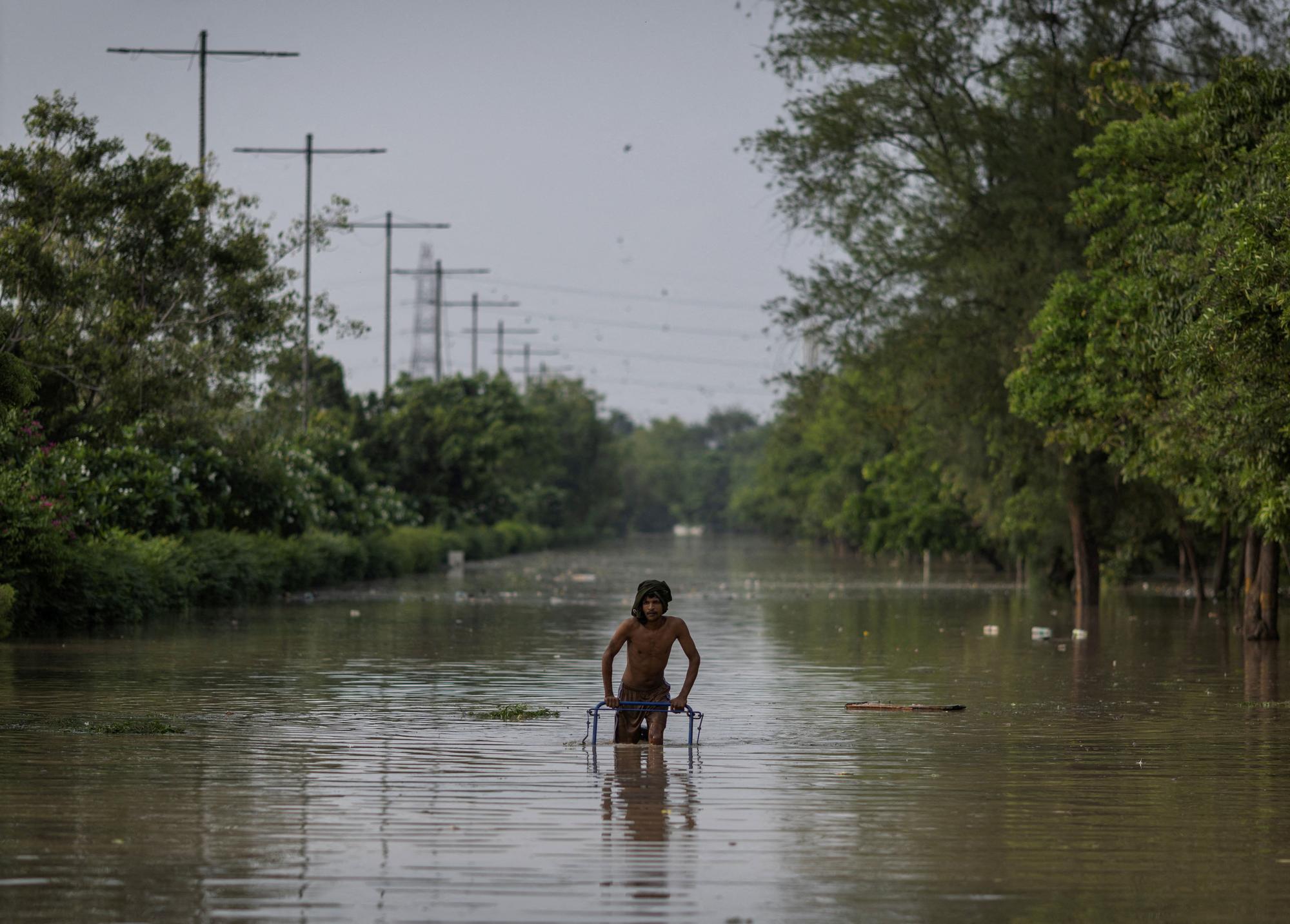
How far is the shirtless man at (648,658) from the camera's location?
13141mm

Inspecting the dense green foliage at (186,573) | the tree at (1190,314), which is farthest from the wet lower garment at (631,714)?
the dense green foliage at (186,573)

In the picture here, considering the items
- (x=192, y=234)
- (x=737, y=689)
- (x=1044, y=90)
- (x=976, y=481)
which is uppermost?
(x=1044, y=90)

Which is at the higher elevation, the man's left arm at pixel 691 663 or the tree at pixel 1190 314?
the tree at pixel 1190 314

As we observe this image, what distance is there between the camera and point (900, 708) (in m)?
16.2

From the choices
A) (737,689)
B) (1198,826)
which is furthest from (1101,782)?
(737,689)

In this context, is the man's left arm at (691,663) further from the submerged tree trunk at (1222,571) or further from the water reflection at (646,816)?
the submerged tree trunk at (1222,571)

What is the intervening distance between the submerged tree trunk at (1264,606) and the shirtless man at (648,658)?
53.6 ft

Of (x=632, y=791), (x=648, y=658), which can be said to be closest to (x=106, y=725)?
(x=648, y=658)

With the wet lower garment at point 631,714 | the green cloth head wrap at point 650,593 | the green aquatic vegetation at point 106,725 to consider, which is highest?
the green cloth head wrap at point 650,593

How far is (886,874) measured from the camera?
334 inches

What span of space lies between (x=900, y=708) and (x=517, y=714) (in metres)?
3.47

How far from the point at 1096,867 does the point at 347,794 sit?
453cm

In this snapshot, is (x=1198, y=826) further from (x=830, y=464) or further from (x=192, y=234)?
(x=830, y=464)

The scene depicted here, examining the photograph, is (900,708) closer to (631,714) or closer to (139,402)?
(631,714)
